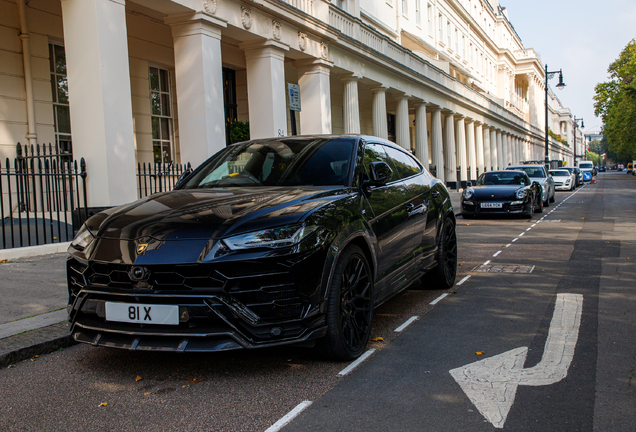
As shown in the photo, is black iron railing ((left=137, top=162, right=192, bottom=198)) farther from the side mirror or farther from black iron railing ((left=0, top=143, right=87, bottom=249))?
the side mirror

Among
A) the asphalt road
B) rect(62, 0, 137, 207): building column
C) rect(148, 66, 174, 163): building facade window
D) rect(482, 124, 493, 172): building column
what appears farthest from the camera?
rect(482, 124, 493, 172): building column

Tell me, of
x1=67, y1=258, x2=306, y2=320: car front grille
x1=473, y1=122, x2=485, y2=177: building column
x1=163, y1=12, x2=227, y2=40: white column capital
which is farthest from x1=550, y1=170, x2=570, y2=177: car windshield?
x1=67, y1=258, x2=306, y2=320: car front grille

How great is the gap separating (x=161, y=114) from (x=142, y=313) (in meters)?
13.2

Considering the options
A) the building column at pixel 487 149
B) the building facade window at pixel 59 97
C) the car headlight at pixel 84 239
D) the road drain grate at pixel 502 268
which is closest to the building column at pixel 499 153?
the building column at pixel 487 149

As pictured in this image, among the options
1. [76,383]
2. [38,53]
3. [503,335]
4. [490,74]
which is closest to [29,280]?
[76,383]

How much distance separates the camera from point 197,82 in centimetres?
1284

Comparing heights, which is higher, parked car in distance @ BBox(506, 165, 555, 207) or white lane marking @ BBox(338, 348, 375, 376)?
parked car in distance @ BBox(506, 165, 555, 207)

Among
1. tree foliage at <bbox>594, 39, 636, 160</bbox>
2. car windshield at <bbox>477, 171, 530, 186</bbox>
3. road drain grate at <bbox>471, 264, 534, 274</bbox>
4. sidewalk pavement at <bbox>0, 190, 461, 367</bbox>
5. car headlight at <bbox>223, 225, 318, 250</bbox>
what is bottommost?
road drain grate at <bbox>471, 264, 534, 274</bbox>

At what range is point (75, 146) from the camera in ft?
33.9

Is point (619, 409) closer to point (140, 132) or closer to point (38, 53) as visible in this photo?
point (38, 53)

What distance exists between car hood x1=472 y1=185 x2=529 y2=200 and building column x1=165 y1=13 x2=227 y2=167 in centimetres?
801

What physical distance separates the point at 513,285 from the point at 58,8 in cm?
1130

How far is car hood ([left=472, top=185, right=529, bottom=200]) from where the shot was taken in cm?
1630

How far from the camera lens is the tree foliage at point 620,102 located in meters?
64.3
